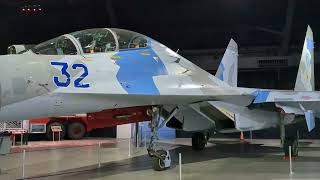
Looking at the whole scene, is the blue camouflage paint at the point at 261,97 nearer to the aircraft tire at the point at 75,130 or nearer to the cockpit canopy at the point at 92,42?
the cockpit canopy at the point at 92,42

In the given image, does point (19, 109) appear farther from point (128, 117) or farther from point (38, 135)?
point (38, 135)

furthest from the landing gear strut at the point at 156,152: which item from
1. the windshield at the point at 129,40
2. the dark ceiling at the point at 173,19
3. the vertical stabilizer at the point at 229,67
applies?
the dark ceiling at the point at 173,19

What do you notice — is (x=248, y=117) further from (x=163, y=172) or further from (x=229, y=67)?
(x=229, y=67)

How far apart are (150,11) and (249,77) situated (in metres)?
7.05

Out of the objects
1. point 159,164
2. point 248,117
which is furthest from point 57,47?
point 248,117

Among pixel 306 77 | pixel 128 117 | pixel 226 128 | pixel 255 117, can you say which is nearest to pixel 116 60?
pixel 128 117

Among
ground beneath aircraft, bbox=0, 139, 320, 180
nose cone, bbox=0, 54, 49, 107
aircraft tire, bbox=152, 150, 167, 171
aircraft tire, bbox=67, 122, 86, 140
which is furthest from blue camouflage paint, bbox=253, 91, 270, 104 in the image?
aircraft tire, bbox=67, 122, 86, 140

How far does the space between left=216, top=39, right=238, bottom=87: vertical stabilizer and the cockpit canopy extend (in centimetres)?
660

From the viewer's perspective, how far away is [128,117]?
8469 millimetres

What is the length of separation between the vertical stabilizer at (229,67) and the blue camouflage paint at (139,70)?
6519 mm

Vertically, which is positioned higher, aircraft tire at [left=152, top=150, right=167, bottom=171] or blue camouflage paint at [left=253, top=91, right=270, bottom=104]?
blue camouflage paint at [left=253, top=91, right=270, bottom=104]

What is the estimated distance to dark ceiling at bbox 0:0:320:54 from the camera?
17.5m

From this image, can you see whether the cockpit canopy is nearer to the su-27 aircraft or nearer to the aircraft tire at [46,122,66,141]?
the su-27 aircraft

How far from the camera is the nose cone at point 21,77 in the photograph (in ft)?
17.3
